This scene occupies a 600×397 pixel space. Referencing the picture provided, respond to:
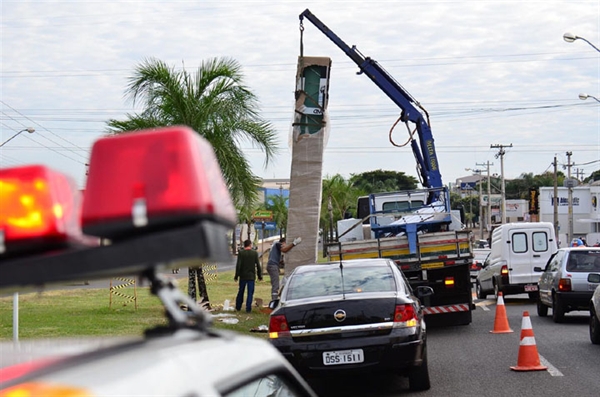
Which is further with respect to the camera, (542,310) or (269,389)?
(542,310)

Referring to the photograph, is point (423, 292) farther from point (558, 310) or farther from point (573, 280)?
point (558, 310)

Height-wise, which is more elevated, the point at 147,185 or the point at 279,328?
the point at 147,185

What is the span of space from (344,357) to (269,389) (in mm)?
6838

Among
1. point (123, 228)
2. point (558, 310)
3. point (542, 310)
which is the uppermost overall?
point (123, 228)

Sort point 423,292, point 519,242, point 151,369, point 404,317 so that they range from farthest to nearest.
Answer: point 519,242, point 423,292, point 404,317, point 151,369

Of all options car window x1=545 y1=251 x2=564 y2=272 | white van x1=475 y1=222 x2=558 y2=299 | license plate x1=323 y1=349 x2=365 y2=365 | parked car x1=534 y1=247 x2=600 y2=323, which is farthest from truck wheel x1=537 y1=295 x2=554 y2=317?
license plate x1=323 y1=349 x2=365 y2=365

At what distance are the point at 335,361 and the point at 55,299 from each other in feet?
71.1

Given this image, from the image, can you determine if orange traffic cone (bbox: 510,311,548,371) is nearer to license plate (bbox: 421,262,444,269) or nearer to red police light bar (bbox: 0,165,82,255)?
license plate (bbox: 421,262,444,269)

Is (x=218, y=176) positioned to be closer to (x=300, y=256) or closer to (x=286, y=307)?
(x=286, y=307)

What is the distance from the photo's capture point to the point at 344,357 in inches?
415

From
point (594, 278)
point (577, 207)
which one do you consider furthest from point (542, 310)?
point (577, 207)

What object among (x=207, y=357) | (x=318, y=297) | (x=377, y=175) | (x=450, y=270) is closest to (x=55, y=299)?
(x=450, y=270)

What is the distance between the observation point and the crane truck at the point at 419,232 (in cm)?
1923

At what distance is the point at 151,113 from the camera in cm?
2316
